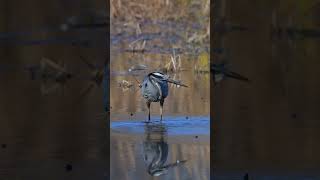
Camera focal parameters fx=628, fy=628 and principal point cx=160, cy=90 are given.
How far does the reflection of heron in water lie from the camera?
591 cm

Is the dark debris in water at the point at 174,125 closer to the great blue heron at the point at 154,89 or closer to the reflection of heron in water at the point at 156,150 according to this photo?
the reflection of heron in water at the point at 156,150

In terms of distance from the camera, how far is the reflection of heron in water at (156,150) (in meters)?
5.91

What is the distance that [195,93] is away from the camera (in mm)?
14352

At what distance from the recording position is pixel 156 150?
689 centimetres
